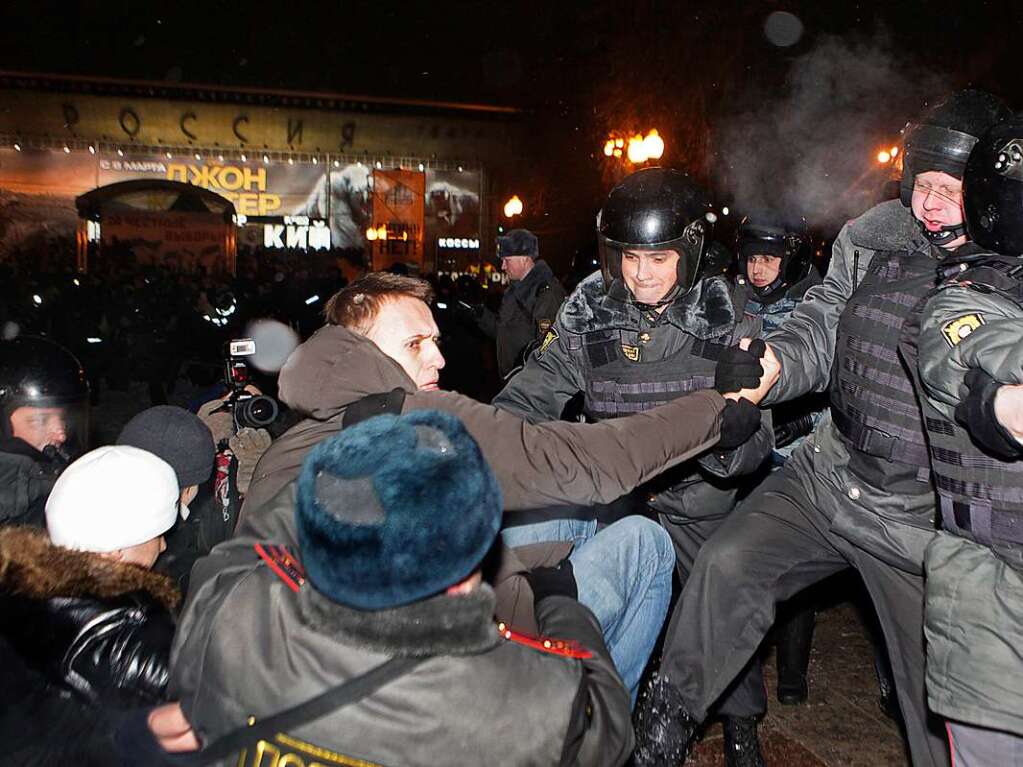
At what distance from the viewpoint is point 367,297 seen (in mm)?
2654

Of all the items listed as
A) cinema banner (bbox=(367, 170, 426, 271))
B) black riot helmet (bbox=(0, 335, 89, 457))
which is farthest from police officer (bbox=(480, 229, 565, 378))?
cinema banner (bbox=(367, 170, 426, 271))

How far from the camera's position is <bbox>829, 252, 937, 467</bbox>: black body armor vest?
2.76 m

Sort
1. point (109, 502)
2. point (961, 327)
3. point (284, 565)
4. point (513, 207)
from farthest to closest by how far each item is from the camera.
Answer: point (513, 207)
point (109, 502)
point (961, 327)
point (284, 565)

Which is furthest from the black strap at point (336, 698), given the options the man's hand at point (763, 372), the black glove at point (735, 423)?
→ the man's hand at point (763, 372)

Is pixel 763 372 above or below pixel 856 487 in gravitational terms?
above

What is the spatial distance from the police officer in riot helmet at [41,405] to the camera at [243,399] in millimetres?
675

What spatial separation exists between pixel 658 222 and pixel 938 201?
0.97 metres

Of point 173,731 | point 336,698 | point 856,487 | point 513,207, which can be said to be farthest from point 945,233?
point 513,207

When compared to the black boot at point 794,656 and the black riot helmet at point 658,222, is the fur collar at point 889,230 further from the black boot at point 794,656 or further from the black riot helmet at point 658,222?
the black boot at point 794,656

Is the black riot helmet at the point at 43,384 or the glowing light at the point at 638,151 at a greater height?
the glowing light at the point at 638,151

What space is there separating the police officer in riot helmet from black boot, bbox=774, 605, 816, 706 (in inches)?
123

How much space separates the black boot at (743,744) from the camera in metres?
3.25

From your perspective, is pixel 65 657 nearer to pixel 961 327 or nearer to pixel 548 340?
pixel 548 340

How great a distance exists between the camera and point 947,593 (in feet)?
7.29
